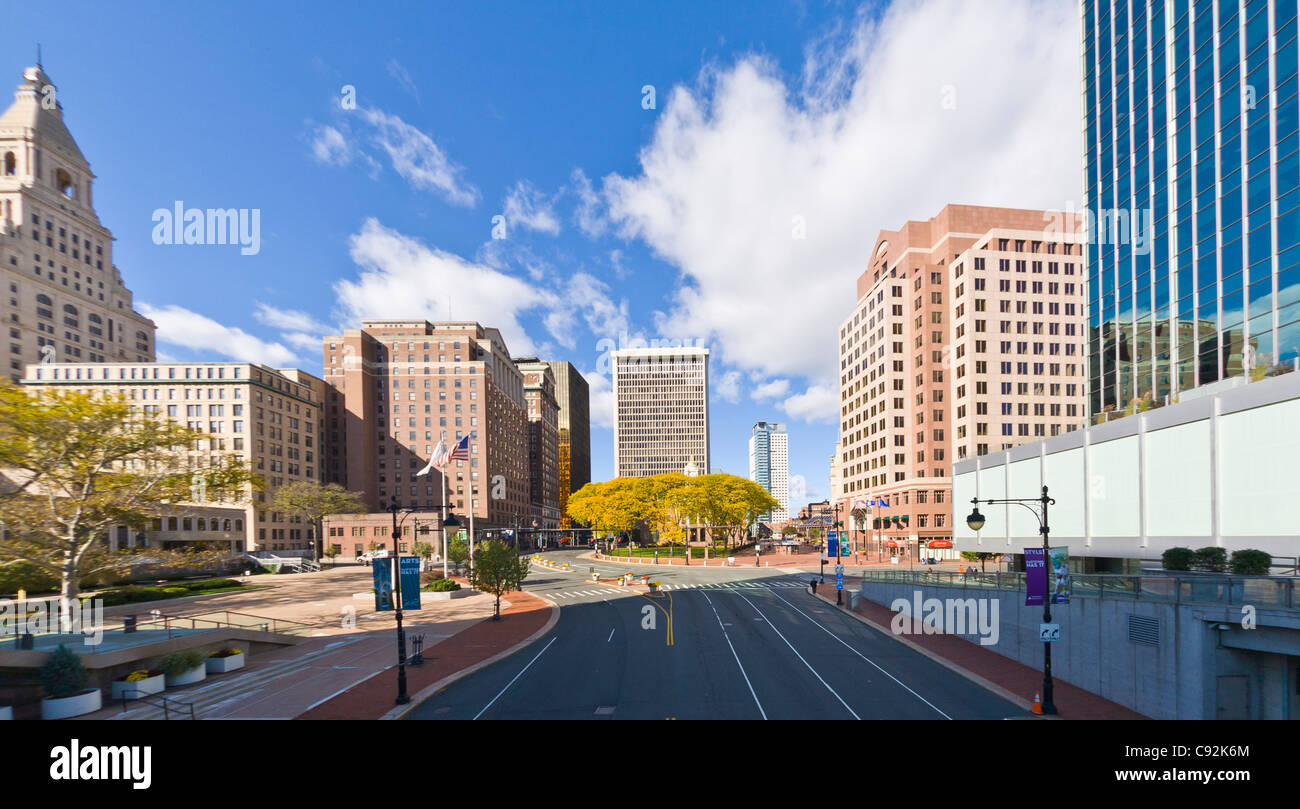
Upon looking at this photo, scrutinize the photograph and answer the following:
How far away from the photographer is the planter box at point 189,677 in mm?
23247

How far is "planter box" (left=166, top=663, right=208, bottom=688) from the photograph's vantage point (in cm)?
2325

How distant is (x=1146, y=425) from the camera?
30750mm

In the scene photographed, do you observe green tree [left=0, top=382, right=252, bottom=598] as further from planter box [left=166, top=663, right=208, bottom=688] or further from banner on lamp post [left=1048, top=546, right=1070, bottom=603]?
banner on lamp post [left=1048, top=546, right=1070, bottom=603]

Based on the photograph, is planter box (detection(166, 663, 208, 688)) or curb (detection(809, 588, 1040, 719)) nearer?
curb (detection(809, 588, 1040, 719))

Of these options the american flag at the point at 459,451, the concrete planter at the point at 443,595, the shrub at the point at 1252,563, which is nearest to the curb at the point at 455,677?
the concrete planter at the point at 443,595

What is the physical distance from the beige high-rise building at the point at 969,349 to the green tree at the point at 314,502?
87.7 m

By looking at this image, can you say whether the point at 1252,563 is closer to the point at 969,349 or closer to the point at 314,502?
the point at 969,349

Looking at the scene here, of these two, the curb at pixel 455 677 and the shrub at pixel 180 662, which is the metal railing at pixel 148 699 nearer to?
the shrub at pixel 180 662

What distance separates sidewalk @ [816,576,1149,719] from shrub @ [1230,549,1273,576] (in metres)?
6.03

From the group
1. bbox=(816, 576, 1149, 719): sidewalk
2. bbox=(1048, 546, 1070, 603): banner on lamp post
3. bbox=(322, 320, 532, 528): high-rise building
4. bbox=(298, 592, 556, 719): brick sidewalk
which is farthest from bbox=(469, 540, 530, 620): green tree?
bbox=(322, 320, 532, 528): high-rise building
